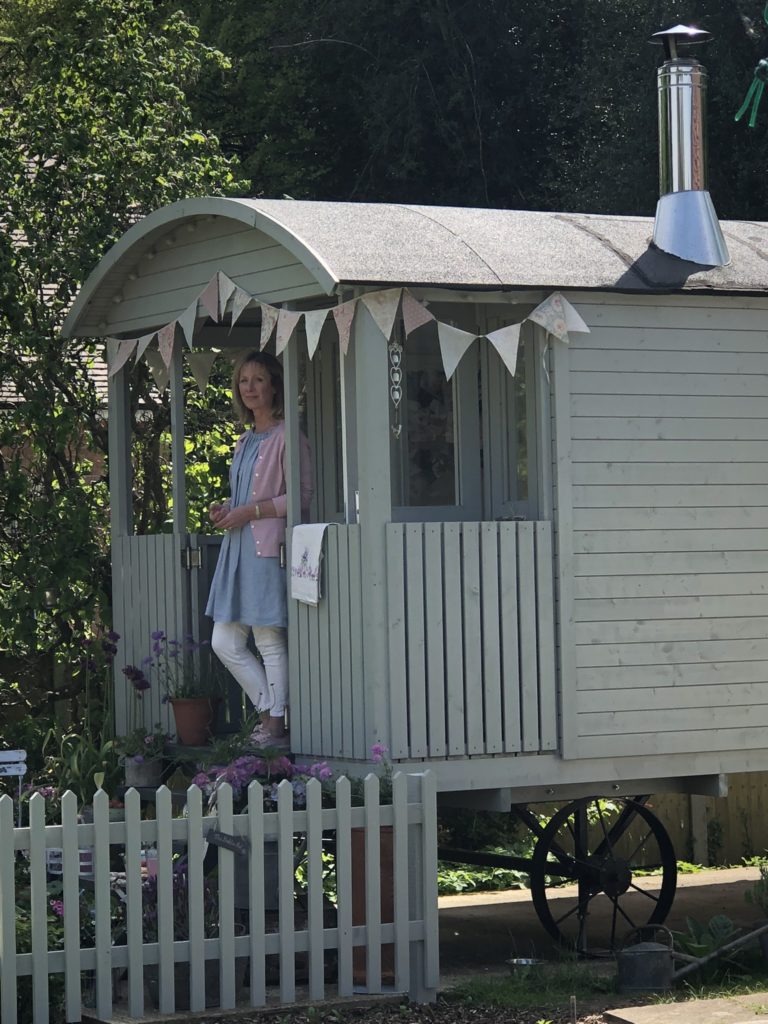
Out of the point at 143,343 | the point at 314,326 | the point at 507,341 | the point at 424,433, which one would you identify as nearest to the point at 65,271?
the point at 143,343

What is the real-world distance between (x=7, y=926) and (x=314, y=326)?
3187 millimetres

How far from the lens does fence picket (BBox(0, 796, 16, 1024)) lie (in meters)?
6.62

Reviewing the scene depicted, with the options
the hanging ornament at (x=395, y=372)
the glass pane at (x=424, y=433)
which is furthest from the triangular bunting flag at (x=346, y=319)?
the glass pane at (x=424, y=433)

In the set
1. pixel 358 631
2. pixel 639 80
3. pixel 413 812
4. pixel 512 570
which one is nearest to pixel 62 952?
pixel 413 812

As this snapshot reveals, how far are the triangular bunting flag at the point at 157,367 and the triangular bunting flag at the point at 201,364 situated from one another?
350mm

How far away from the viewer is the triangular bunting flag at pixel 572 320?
8.36 m

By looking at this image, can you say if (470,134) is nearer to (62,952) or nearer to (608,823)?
(608,823)

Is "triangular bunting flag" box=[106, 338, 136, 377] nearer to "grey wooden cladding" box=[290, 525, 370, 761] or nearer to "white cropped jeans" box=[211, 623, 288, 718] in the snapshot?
"white cropped jeans" box=[211, 623, 288, 718]

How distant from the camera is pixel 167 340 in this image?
31.3 feet

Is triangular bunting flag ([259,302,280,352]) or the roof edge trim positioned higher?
the roof edge trim

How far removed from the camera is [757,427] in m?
8.91

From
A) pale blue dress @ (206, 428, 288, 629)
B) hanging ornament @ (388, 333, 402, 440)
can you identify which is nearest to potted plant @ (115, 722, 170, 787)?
pale blue dress @ (206, 428, 288, 629)

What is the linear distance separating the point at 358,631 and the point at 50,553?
3.88 m

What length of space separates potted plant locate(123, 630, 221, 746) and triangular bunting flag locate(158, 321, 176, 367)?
5.03ft
